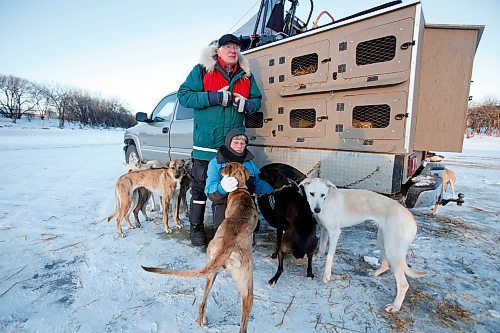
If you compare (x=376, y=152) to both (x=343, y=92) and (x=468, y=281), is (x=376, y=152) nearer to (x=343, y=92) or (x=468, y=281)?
(x=343, y=92)

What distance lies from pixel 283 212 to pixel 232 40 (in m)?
2.26

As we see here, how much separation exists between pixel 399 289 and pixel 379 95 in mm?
2054

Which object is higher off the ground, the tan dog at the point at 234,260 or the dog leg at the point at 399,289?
the tan dog at the point at 234,260

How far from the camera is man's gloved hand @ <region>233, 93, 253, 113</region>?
3145mm

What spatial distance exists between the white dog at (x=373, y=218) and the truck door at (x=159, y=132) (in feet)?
12.9

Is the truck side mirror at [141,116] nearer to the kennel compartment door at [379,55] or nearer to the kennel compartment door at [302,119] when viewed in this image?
the kennel compartment door at [302,119]

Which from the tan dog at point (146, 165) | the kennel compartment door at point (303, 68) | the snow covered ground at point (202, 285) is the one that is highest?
the kennel compartment door at point (303, 68)

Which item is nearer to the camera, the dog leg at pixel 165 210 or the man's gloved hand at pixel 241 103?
the man's gloved hand at pixel 241 103

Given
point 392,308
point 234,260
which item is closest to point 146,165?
point 234,260

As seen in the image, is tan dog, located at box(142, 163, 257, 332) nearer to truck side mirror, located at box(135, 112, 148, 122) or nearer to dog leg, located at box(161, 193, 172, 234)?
dog leg, located at box(161, 193, 172, 234)

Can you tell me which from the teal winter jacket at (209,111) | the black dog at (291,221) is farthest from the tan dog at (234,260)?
the teal winter jacket at (209,111)

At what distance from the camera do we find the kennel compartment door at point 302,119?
330 centimetres

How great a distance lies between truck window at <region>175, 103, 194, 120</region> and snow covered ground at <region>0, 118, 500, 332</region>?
7.45 feet

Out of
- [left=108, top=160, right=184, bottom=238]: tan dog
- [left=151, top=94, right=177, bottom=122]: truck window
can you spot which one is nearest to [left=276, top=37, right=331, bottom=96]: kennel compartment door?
[left=108, top=160, right=184, bottom=238]: tan dog
